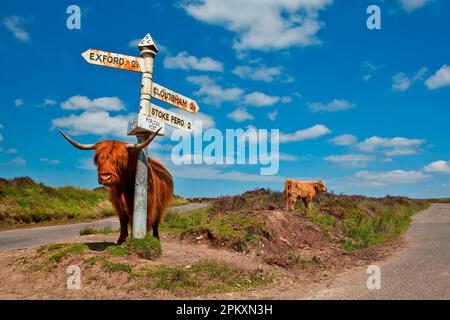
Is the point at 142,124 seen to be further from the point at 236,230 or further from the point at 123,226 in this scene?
the point at 236,230

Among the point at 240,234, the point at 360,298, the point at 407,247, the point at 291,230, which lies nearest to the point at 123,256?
the point at 240,234

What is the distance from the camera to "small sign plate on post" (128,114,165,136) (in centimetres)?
700

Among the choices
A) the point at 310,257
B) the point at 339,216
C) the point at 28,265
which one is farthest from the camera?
the point at 339,216

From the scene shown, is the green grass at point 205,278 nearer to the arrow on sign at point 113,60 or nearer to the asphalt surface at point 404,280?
the asphalt surface at point 404,280

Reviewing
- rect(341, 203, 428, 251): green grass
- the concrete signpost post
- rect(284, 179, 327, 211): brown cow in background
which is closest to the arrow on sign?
the concrete signpost post

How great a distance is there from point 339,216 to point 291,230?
187 inches

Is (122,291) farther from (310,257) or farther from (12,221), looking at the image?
(12,221)

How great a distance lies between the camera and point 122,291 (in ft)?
17.3

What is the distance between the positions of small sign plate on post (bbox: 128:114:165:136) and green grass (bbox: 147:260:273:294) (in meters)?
2.57

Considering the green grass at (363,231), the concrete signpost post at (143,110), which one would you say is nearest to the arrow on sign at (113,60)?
the concrete signpost post at (143,110)

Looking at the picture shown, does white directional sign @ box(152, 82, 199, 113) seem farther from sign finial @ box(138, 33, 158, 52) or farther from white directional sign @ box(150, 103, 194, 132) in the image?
sign finial @ box(138, 33, 158, 52)

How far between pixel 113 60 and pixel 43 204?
16398mm

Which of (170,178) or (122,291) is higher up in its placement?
(170,178)
